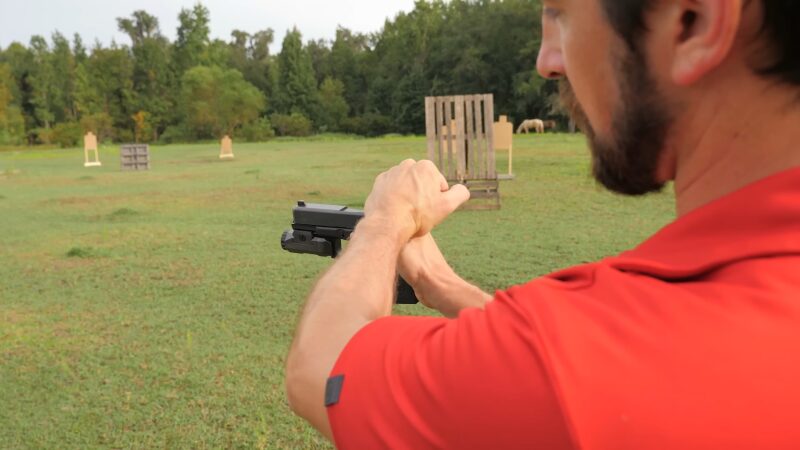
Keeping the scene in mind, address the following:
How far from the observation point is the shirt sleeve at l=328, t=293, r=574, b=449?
0.62 metres

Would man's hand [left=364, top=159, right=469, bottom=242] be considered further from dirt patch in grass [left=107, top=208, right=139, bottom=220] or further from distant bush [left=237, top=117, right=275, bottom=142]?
distant bush [left=237, top=117, right=275, bottom=142]

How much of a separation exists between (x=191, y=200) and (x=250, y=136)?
33.9 m

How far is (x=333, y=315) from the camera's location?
2.77 feet

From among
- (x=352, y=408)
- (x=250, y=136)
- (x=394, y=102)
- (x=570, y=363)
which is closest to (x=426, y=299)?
(x=352, y=408)

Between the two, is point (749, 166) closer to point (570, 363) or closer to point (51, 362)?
point (570, 363)

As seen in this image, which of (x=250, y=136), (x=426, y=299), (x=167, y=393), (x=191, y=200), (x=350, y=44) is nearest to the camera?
(x=426, y=299)

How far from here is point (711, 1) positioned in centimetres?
64

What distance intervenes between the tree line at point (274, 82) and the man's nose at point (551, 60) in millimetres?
41390

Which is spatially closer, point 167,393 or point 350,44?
point 167,393

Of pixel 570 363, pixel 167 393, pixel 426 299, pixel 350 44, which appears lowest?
pixel 167 393

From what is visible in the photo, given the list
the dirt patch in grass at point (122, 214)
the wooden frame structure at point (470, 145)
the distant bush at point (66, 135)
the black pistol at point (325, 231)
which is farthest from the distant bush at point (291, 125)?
the black pistol at point (325, 231)

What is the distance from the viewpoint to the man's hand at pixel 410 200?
1114mm

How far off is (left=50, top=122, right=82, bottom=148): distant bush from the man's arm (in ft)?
156

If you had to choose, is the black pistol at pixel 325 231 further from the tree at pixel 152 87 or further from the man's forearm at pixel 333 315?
the tree at pixel 152 87
